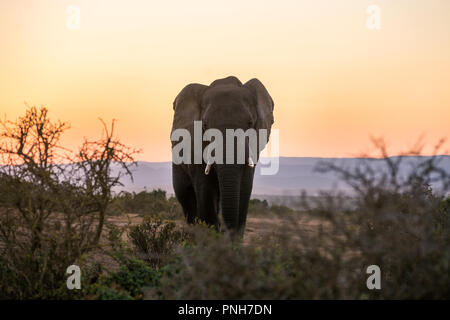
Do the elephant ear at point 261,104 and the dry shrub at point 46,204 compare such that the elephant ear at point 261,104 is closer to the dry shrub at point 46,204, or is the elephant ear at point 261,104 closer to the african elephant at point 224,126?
the african elephant at point 224,126

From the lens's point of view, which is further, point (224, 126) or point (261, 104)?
point (261, 104)

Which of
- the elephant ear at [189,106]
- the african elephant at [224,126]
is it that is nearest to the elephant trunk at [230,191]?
the african elephant at [224,126]

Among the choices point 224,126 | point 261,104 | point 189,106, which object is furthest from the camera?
point 189,106

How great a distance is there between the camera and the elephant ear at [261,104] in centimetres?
1100

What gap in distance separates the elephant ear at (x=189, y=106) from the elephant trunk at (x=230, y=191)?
1.46 m

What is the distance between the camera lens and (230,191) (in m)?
9.88

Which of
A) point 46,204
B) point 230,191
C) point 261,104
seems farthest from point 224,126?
point 46,204

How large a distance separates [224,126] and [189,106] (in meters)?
1.43

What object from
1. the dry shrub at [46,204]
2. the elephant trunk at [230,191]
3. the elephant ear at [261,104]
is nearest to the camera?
Answer: the dry shrub at [46,204]

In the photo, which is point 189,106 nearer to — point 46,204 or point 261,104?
point 261,104

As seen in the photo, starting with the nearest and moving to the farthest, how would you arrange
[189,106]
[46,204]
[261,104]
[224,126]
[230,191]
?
1. [46,204]
2. [230,191]
3. [224,126]
4. [261,104]
5. [189,106]
